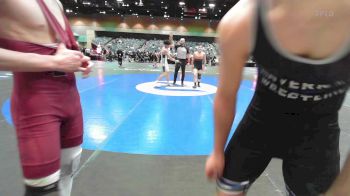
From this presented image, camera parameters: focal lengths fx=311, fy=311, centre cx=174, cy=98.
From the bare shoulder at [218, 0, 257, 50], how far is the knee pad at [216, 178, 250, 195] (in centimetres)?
65

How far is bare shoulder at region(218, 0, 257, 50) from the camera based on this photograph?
1035 millimetres

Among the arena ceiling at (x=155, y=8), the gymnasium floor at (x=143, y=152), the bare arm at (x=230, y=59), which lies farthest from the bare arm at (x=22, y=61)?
the arena ceiling at (x=155, y=8)

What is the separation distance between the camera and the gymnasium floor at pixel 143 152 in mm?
2846

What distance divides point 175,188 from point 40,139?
1712mm

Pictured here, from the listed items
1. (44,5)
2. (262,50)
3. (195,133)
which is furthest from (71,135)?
(195,133)

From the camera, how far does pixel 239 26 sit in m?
1.05

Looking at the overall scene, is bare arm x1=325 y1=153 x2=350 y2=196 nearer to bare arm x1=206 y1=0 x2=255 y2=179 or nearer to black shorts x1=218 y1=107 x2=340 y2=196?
black shorts x1=218 y1=107 x2=340 y2=196

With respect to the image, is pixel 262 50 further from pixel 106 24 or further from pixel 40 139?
pixel 106 24

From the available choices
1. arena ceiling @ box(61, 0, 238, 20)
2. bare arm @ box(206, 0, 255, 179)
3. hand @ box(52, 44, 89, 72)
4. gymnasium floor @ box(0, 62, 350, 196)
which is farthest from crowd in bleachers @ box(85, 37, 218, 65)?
bare arm @ box(206, 0, 255, 179)

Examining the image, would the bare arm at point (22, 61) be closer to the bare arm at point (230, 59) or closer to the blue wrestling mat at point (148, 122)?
the bare arm at point (230, 59)

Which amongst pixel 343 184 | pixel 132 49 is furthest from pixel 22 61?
pixel 132 49

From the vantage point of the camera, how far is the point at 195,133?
4.71 m

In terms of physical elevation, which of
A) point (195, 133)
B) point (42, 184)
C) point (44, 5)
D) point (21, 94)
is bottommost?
point (195, 133)

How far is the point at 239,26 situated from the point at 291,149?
59 centimetres
